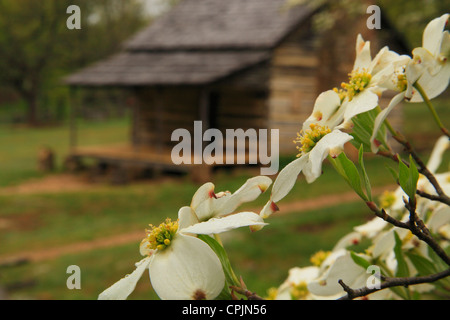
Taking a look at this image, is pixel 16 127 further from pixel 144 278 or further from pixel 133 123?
pixel 144 278

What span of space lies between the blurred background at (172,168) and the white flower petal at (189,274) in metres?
0.99

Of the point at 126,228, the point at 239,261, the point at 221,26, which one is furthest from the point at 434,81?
the point at 221,26

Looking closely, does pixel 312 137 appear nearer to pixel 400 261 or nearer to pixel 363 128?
pixel 363 128

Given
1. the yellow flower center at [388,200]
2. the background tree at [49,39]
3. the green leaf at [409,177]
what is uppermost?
the background tree at [49,39]

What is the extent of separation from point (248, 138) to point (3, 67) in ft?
48.6

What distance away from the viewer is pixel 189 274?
523 millimetres

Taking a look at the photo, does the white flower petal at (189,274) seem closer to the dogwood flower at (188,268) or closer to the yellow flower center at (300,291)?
the dogwood flower at (188,268)

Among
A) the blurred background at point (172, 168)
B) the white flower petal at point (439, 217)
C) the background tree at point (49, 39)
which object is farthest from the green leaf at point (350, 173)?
the background tree at point (49, 39)

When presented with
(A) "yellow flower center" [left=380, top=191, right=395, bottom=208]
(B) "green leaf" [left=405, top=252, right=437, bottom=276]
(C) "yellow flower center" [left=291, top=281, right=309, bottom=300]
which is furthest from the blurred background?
(B) "green leaf" [left=405, top=252, right=437, bottom=276]

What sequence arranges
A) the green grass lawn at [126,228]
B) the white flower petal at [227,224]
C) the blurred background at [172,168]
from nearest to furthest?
the white flower petal at [227,224] → the green grass lawn at [126,228] → the blurred background at [172,168]

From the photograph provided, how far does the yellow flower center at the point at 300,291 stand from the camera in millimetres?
942

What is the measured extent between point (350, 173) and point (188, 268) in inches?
7.4

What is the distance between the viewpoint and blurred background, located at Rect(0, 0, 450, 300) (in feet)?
20.2
